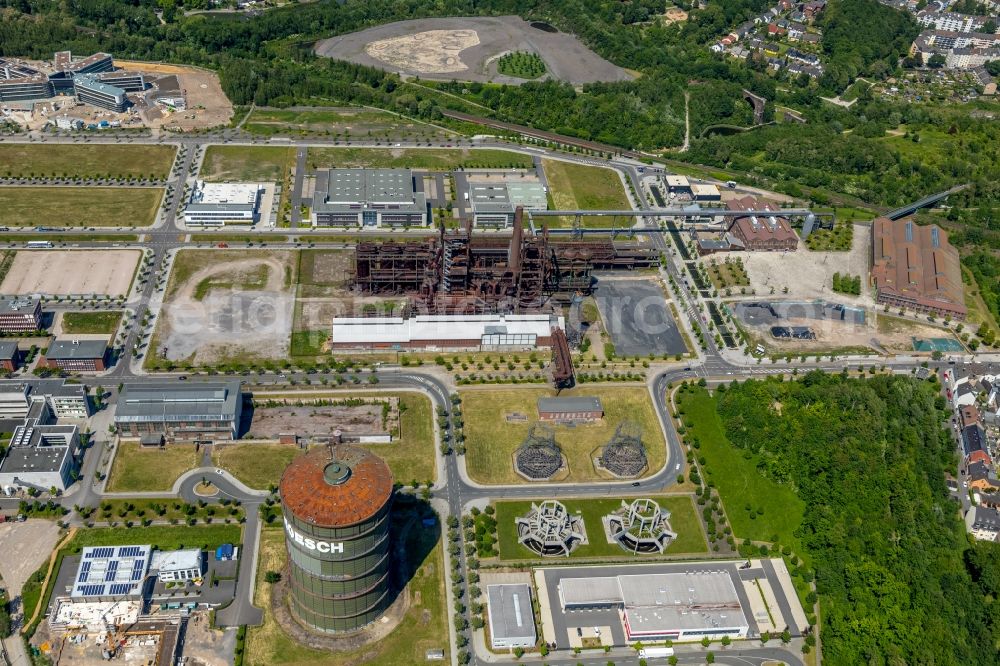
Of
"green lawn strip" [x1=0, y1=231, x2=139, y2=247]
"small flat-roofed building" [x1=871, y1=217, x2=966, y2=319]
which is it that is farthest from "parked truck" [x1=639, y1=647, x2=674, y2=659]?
"green lawn strip" [x1=0, y1=231, x2=139, y2=247]

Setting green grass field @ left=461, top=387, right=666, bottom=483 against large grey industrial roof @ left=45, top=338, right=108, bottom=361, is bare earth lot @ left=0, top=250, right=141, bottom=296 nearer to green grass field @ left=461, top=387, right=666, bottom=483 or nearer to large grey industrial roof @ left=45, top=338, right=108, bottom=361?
large grey industrial roof @ left=45, top=338, right=108, bottom=361

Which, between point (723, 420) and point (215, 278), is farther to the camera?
point (215, 278)

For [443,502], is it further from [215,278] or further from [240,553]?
[215,278]

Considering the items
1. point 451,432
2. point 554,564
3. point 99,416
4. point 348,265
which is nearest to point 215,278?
point 348,265

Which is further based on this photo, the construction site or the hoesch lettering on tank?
the construction site

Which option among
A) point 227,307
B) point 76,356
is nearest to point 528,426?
point 227,307

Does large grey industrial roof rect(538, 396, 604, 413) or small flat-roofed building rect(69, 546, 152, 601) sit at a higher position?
large grey industrial roof rect(538, 396, 604, 413)
